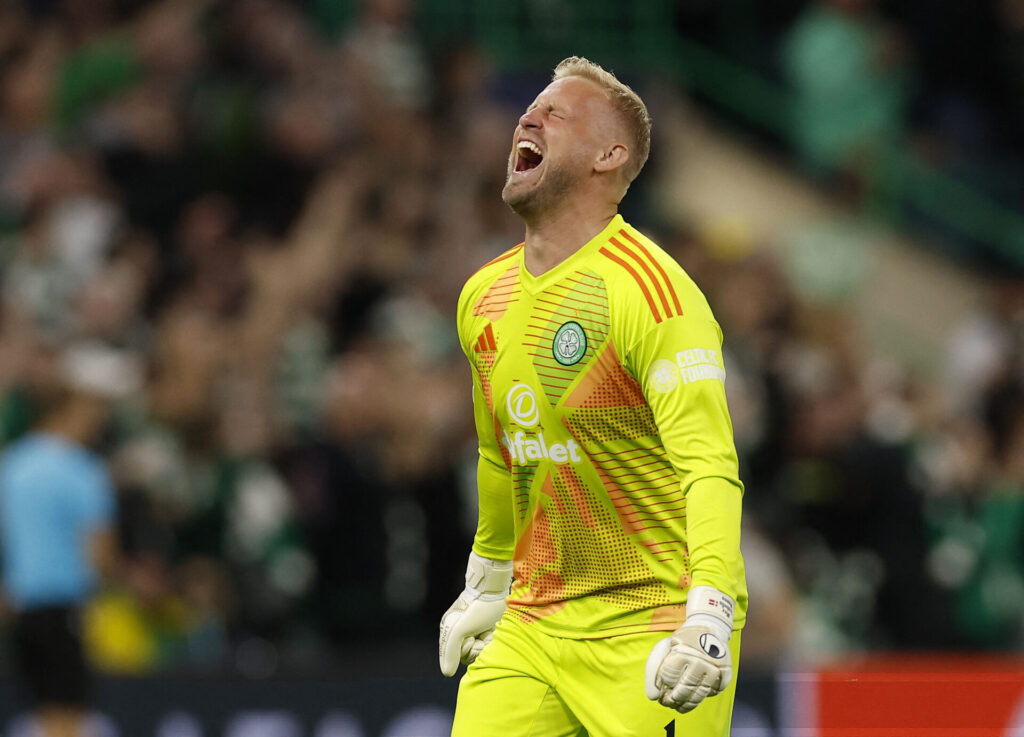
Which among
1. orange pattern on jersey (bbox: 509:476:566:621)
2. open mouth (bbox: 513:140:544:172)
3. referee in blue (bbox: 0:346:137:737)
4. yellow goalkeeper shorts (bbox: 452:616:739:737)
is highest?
open mouth (bbox: 513:140:544:172)

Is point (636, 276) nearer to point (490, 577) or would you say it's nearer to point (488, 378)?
point (488, 378)

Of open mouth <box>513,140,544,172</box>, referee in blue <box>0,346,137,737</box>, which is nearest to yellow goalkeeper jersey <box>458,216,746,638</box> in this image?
open mouth <box>513,140,544,172</box>

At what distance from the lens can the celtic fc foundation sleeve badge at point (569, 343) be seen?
4.32m

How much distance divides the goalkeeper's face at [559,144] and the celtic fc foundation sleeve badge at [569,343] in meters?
0.34

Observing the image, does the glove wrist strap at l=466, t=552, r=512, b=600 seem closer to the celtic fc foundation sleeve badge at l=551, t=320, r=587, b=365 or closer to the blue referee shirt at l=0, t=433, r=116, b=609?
the celtic fc foundation sleeve badge at l=551, t=320, r=587, b=365

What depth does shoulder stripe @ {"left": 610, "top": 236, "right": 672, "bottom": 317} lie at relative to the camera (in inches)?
165

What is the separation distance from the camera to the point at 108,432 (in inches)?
365

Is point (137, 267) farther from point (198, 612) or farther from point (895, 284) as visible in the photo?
point (895, 284)

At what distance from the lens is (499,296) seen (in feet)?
15.1

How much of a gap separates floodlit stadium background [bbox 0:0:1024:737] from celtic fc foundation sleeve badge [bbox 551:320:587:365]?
3758 millimetres

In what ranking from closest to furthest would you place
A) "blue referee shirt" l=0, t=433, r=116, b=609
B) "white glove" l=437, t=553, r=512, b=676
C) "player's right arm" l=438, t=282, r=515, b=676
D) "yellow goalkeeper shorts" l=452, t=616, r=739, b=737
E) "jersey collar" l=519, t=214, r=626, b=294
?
"yellow goalkeeper shorts" l=452, t=616, r=739, b=737
"jersey collar" l=519, t=214, r=626, b=294
"player's right arm" l=438, t=282, r=515, b=676
"white glove" l=437, t=553, r=512, b=676
"blue referee shirt" l=0, t=433, r=116, b=609

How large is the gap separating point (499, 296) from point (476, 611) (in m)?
0.90

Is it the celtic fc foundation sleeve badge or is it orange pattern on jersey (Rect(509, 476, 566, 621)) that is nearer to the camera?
the celtic fc foundation sleeve badge

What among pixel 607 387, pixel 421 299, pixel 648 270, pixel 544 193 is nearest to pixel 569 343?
pixel 607 387
